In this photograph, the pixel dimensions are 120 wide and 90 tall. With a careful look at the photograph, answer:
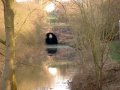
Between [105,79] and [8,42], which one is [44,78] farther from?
[8,42]

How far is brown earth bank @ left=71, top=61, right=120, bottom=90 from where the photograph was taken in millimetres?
17531

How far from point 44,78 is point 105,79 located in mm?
10891

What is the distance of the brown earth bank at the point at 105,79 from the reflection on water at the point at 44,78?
2831 millimetres

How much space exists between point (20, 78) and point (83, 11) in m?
13.3

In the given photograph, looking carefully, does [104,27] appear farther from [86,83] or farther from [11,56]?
[11,56]

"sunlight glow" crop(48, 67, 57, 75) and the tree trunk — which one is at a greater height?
the tree trunk

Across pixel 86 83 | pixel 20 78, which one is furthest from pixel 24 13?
pixel 86 83

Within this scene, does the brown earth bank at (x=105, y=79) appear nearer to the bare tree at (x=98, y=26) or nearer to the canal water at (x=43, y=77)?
the bare tree at (x=98, y=26)

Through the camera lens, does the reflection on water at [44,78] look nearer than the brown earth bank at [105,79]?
No

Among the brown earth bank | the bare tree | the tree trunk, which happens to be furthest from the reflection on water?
the tree trunk

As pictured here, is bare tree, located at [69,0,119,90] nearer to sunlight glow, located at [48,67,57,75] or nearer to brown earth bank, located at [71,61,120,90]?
brown earth bank, located at [71,61,120,90]

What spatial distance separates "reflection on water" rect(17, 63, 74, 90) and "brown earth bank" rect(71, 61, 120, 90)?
283 centimetres

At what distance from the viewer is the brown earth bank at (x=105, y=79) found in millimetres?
17531

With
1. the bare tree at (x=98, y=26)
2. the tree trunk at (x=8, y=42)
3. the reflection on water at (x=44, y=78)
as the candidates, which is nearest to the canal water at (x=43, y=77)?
the reflection on water at (x=44, y=78)
